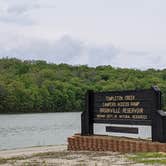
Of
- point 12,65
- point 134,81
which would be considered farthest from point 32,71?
point 134,81

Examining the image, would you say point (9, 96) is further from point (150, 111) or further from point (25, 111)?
point (150, 111)

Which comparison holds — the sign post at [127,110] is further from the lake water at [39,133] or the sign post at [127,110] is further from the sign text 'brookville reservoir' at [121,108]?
the lake water at [39,133]

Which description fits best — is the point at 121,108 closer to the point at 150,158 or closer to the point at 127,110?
Result: the point at 127,110

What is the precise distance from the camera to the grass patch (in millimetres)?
10258

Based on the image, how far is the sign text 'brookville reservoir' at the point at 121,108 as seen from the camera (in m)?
13.5

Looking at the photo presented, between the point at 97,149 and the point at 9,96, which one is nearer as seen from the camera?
the point at 97,149

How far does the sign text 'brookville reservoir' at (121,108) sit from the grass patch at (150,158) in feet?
6.08

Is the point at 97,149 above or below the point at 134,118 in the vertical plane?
below

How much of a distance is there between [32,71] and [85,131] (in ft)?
283

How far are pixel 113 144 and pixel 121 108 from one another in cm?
112

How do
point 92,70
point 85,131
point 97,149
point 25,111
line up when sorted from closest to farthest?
point 97,149
point 85,131
point 25,111
point 92,70

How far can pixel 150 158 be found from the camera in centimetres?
1087

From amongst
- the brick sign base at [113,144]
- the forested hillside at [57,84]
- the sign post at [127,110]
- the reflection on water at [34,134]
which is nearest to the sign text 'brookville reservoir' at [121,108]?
the sign post at [127,110]

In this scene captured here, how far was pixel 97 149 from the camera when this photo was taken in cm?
1409
